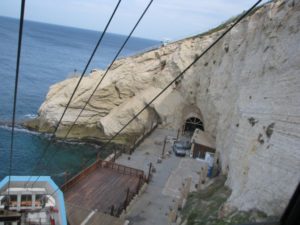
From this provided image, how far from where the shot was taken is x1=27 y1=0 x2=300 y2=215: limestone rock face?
19.4 meters

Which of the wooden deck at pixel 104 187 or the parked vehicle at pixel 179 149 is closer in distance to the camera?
the wooden deck at pixel 104 187

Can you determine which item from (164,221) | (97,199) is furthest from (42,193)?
(164,221)

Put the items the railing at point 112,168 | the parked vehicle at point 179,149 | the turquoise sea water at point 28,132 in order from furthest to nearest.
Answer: the parked vehicle at point 179,149, the turquoise sea water at point 28,132, the railing at point 112,168

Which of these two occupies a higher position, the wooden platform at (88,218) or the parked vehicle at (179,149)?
the parked vehicle at (179,149)

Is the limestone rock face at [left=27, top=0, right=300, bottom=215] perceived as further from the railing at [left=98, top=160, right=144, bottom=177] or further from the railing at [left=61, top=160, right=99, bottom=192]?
the railing at [left=61, top=160, right=99, bottom=192]

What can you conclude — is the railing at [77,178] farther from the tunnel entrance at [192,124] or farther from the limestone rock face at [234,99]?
the tunnel entrance at [192,124]

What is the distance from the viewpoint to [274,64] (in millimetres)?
24719

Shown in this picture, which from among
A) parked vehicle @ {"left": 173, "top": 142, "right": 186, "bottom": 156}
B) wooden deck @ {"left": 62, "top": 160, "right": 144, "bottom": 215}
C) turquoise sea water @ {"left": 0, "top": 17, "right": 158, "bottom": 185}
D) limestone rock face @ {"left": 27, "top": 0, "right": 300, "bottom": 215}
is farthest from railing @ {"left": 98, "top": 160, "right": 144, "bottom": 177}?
parked vehicle @ {"left": 173, "top": 142, "right": 186, "bottom": 156}

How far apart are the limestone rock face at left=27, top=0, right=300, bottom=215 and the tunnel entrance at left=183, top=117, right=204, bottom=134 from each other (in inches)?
33.8

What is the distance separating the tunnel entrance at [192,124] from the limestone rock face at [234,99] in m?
0.86

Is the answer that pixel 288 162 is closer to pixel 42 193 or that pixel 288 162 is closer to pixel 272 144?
pixel 272 144

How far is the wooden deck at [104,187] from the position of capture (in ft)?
84.1

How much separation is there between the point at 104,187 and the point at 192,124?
24449 mm

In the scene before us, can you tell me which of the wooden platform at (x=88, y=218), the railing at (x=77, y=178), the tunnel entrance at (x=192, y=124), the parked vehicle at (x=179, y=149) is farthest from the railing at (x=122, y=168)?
the tunnel entrance at (x=192, y=124)
